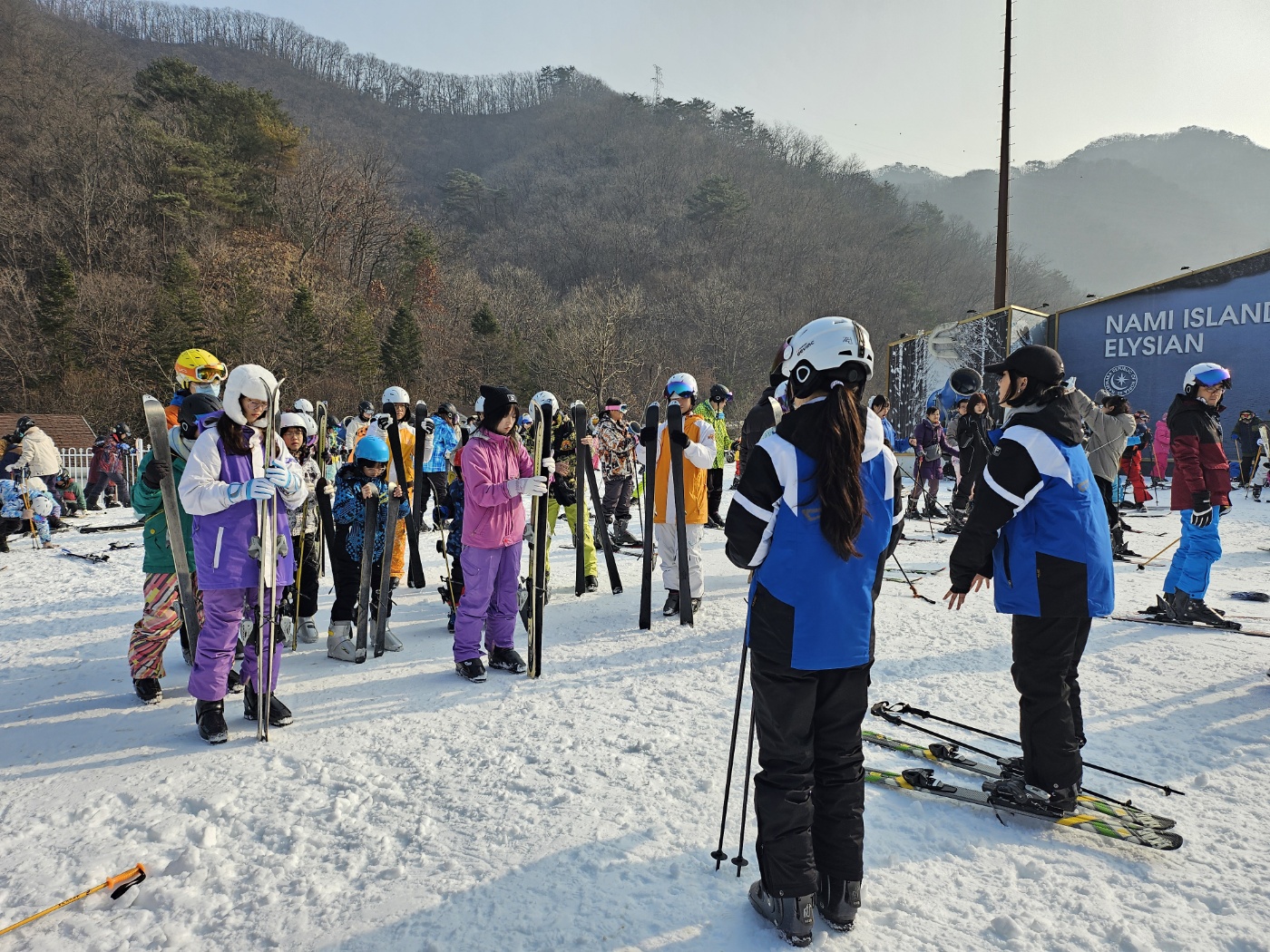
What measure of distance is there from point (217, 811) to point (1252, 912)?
13.9ft

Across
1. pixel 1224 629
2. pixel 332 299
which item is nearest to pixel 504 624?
pixel 1224 629

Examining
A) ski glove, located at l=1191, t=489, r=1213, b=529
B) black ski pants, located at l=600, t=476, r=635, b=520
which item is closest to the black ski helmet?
black ski pants, located at l=600, t=476, r=635, b=520

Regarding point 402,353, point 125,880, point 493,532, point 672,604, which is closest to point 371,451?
point 493,532

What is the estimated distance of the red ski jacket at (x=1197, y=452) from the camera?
5621 millimetres

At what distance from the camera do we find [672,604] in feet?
21.7

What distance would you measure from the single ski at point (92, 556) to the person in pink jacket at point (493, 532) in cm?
697

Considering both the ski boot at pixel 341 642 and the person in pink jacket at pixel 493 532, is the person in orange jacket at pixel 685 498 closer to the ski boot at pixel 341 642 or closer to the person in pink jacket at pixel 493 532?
the person in pink jacket at pixel 493 532

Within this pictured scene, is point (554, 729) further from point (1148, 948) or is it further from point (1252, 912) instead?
point (1252, 912)

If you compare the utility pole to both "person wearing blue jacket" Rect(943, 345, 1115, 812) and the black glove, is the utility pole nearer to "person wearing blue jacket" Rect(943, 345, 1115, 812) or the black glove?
"person wearing blue jacket" Rect(943, 345, 1115, 812)

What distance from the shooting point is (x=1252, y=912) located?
2.57 meters

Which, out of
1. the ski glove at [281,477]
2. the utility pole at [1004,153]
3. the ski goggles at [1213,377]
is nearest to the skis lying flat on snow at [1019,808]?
the ski glove at [281,477]

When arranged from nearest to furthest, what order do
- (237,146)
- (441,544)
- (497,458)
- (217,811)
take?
(217,811)
(497,458)
(441,544)
(237,146)

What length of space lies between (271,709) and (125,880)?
5.10 ft

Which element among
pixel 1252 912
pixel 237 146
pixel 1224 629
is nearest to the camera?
pixel 1252 912
